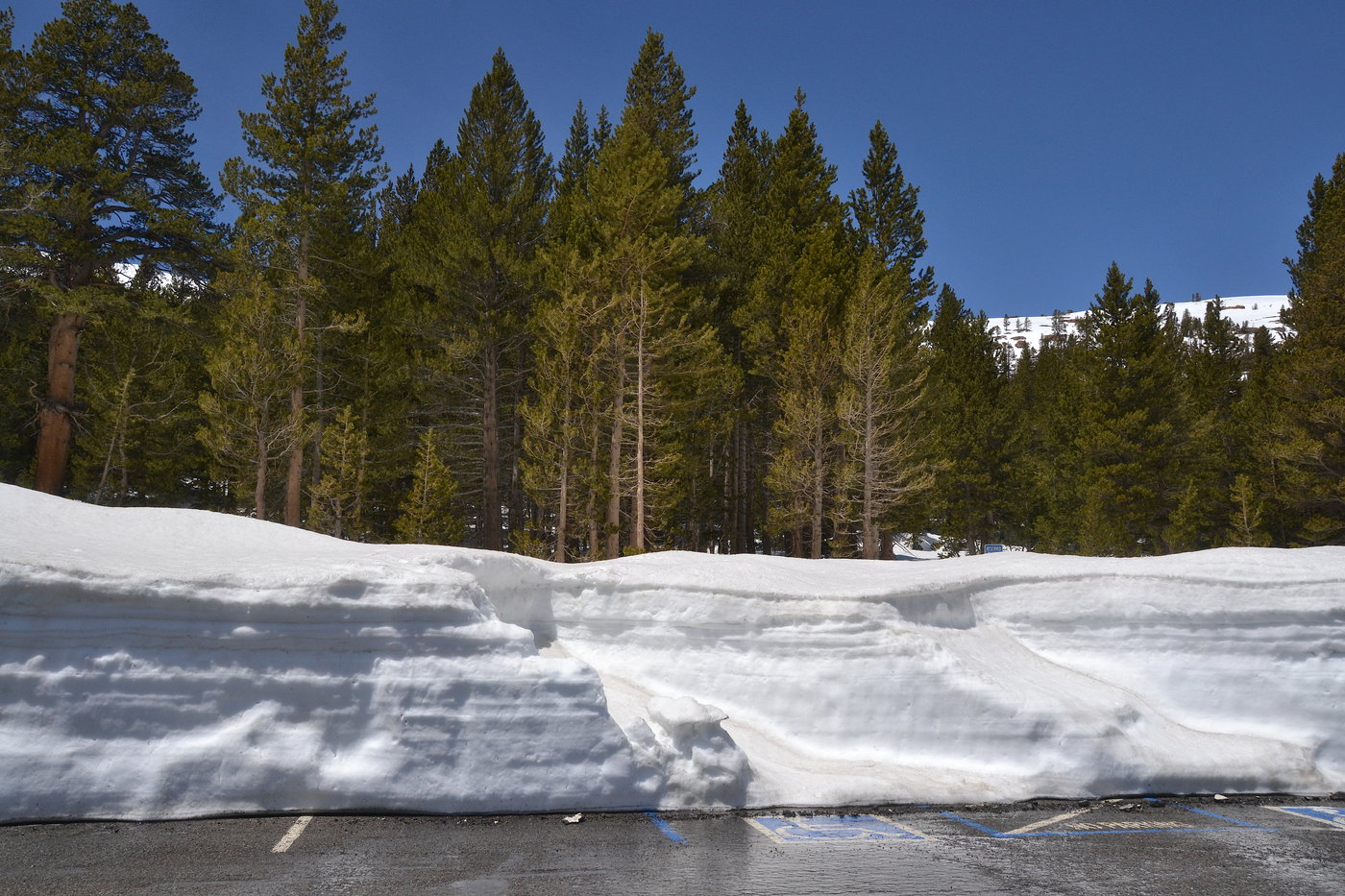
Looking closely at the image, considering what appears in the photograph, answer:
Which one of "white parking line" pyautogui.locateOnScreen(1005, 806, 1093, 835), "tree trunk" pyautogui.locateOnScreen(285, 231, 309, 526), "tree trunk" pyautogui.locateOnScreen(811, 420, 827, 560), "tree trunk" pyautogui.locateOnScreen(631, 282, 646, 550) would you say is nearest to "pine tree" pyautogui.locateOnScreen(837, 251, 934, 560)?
"tree trunk" pyautogui.locateOnScreen(811, 420, 827, 560)

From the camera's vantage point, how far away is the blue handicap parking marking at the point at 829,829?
595 cm

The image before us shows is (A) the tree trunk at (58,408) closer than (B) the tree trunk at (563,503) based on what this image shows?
Yes

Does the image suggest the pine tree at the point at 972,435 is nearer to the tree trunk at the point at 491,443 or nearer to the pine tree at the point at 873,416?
the pine tree at the point at 873,416

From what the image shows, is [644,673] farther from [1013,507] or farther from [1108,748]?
[1013,507]

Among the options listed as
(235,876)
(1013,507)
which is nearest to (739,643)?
(235,876)

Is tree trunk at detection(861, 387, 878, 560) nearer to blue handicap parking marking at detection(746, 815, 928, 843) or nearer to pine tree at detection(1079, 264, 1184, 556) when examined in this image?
pine tree at detection(1079, 264, 1184, 556)

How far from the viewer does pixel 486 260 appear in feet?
82.3

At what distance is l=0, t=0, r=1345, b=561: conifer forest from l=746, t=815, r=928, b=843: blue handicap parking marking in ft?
49.5

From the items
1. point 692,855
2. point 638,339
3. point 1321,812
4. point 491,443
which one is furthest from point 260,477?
point 1321,812

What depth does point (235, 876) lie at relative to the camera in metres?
4.76

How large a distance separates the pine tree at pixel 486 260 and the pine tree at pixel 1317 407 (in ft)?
77.4

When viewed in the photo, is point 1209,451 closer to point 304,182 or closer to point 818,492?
point 818,492

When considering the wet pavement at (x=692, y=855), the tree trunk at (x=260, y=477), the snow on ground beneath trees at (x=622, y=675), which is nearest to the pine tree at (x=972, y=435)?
the tree trunk at (x=260, y=477)

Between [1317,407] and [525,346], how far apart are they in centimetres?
2493
